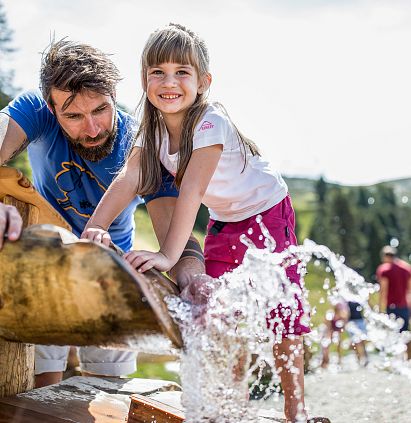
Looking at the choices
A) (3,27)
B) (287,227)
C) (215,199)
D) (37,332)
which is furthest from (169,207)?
(3,27)

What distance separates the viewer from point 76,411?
113 inches

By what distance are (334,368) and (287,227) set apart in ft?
23.8

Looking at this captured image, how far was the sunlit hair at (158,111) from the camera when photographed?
2.79 m

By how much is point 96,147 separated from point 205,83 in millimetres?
675

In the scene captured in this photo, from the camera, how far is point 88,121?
317 cm

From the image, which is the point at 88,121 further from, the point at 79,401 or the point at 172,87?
the point at 79,401

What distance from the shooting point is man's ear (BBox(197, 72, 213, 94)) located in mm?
2908

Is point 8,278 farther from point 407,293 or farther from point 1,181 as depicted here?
point 407,293

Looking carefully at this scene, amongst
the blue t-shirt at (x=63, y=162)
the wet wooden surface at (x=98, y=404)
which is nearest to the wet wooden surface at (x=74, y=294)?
the wet wooden surface at (x=98, y=404)

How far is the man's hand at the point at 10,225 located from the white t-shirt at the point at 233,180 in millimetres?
1051

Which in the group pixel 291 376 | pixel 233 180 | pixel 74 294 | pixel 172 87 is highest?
pixel 172 87

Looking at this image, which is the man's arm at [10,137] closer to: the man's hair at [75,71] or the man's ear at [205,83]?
the man's hair at [75,71]

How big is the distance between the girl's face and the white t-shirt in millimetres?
109

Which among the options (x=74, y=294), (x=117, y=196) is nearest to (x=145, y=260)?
(x=74, y=294)
